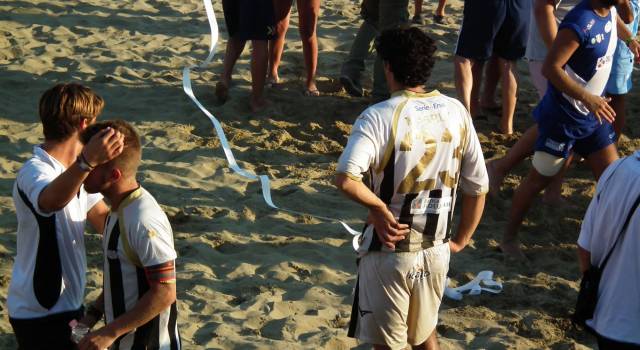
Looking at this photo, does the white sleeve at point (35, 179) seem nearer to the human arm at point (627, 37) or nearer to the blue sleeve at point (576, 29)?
the blue sleeve at point (576, 29)

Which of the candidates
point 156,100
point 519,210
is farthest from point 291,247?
point 156,100

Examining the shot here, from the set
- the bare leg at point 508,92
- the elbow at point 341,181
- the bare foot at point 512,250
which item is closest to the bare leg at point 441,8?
the bare leg at point 508,92

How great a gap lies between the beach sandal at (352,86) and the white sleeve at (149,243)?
5428 millimetres

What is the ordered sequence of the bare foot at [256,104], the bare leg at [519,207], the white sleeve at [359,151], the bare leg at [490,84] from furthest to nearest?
the bare foot at [256,104] < the bare leg at [490,84] < the bare leg at [519,207] < the white sleeve at [359,151]

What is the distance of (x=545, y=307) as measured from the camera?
5465 mm

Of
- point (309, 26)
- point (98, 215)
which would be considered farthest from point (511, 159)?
point (98, 215)

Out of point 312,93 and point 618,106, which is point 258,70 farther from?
point 618,106

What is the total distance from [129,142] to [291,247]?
2.91 meters

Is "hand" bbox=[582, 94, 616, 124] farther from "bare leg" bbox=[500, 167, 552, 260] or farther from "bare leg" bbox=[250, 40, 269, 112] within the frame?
"bare leg" bbox=[250, 40, 269, 112]

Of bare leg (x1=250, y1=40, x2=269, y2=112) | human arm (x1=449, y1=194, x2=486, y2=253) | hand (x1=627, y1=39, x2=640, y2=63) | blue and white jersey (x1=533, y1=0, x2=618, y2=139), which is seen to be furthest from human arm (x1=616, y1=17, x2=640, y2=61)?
bare leg (x1=250, y1=40, x2=269, y2=112)

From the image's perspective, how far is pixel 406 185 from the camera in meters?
3.88

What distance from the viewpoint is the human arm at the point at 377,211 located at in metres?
3.71

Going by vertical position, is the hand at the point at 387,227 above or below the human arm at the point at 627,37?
below

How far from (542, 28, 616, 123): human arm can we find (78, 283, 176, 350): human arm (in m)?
2.83
